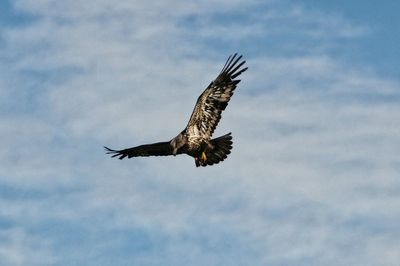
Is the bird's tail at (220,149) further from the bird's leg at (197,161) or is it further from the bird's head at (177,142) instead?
the bird's head at (177,142)

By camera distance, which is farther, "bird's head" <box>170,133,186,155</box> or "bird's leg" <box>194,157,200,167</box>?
"bird's leg" <box>194,157,200,167</box>

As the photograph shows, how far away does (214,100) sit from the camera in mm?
38375

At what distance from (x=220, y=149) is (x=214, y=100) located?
1839 millimetres

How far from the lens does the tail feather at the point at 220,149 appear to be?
39.2 m

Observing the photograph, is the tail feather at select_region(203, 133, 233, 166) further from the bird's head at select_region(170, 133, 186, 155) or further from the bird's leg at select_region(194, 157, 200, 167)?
the bird's head at select_region(170, 133, 186, 155)

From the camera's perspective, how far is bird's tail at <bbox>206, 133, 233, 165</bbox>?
3925cm

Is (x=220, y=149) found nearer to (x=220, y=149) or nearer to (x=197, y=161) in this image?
(x=220, y=149)

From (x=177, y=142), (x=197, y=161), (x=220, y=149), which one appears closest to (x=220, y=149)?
(x=220, y=149)

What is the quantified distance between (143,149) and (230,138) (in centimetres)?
328

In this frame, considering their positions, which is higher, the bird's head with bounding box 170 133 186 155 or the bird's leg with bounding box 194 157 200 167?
the bird's head with bounding box 170 133 186 155

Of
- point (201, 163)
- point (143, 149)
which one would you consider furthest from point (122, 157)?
point (201, 163)

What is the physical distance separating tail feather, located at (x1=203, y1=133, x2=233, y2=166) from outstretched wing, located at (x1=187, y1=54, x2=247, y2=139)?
818 millimetres

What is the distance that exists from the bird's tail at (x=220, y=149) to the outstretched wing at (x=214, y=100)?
818 millimetres

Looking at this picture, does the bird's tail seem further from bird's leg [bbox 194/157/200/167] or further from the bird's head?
the bird's head
